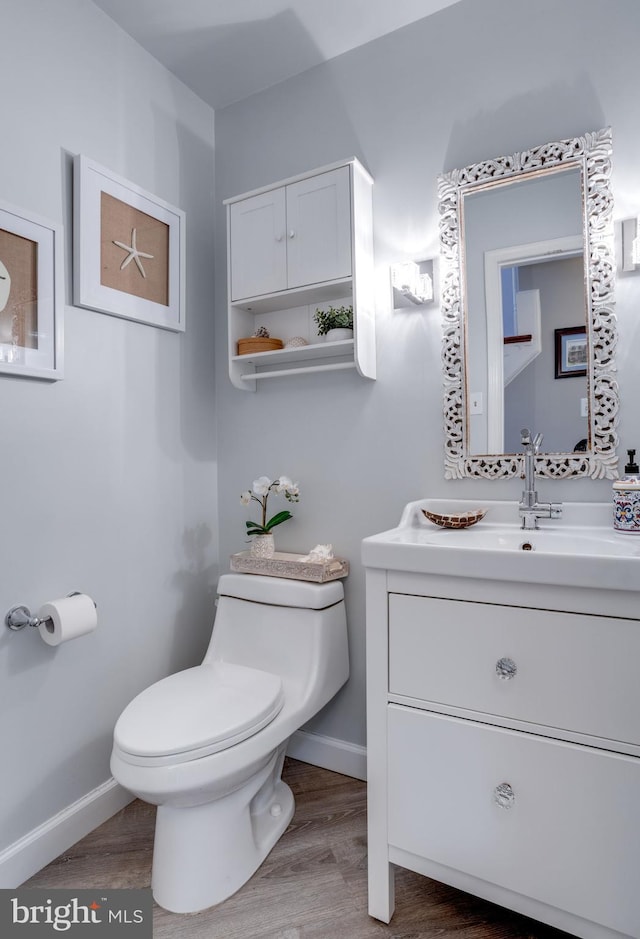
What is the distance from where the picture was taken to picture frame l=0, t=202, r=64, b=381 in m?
1.42

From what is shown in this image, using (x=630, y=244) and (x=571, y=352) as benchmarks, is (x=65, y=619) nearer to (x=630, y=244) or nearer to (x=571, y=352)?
(x=571, y=352)

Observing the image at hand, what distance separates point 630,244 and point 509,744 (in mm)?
1313

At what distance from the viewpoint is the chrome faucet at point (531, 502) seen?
1.49 m

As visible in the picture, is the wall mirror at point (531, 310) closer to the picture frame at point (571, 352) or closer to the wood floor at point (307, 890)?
the picture frame at point (571, 352)

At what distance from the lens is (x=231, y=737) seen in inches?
51.1

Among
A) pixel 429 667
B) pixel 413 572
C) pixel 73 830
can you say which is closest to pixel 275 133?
pixel 413 572

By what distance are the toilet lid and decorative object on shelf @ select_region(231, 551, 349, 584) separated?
337 mm

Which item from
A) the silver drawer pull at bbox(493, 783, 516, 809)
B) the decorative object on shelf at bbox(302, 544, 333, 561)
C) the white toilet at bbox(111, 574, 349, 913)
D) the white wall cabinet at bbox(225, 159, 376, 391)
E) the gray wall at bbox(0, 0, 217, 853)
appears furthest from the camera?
the decorative object on shelf at bbox(302, 544, 333, 561)

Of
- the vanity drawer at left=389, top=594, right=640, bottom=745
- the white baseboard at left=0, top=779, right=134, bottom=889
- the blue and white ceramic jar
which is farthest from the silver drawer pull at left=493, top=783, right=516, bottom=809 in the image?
the white baseboard at left=0, top=779, right=134, bottom=889

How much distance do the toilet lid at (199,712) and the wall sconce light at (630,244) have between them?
4.99 ft

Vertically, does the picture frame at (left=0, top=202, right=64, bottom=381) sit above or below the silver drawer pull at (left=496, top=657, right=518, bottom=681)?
above

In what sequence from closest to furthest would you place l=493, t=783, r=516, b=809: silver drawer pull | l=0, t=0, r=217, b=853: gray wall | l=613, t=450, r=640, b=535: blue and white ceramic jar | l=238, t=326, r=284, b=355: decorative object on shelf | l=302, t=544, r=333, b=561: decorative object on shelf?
1. l=493, t=783, r=516, b=809: silver drawer pull
2. l=613, t=450, r=640, b=535: blue and white ceramic jar
3. l=0, t=0, r=217, b=853: gray wall
4. l=302, t=544, r=333, b=561: decorative object on shelf
5. l=238, t=326, r=284, b=355: decorative object on shelf

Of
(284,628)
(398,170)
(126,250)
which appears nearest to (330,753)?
(284,628)

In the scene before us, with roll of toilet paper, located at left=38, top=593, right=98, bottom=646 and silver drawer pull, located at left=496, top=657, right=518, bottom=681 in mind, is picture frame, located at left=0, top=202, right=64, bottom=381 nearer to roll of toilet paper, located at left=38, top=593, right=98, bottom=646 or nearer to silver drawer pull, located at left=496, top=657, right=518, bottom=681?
roll of toilet paper, located at left=38, top=593, right=98, bottom=646
